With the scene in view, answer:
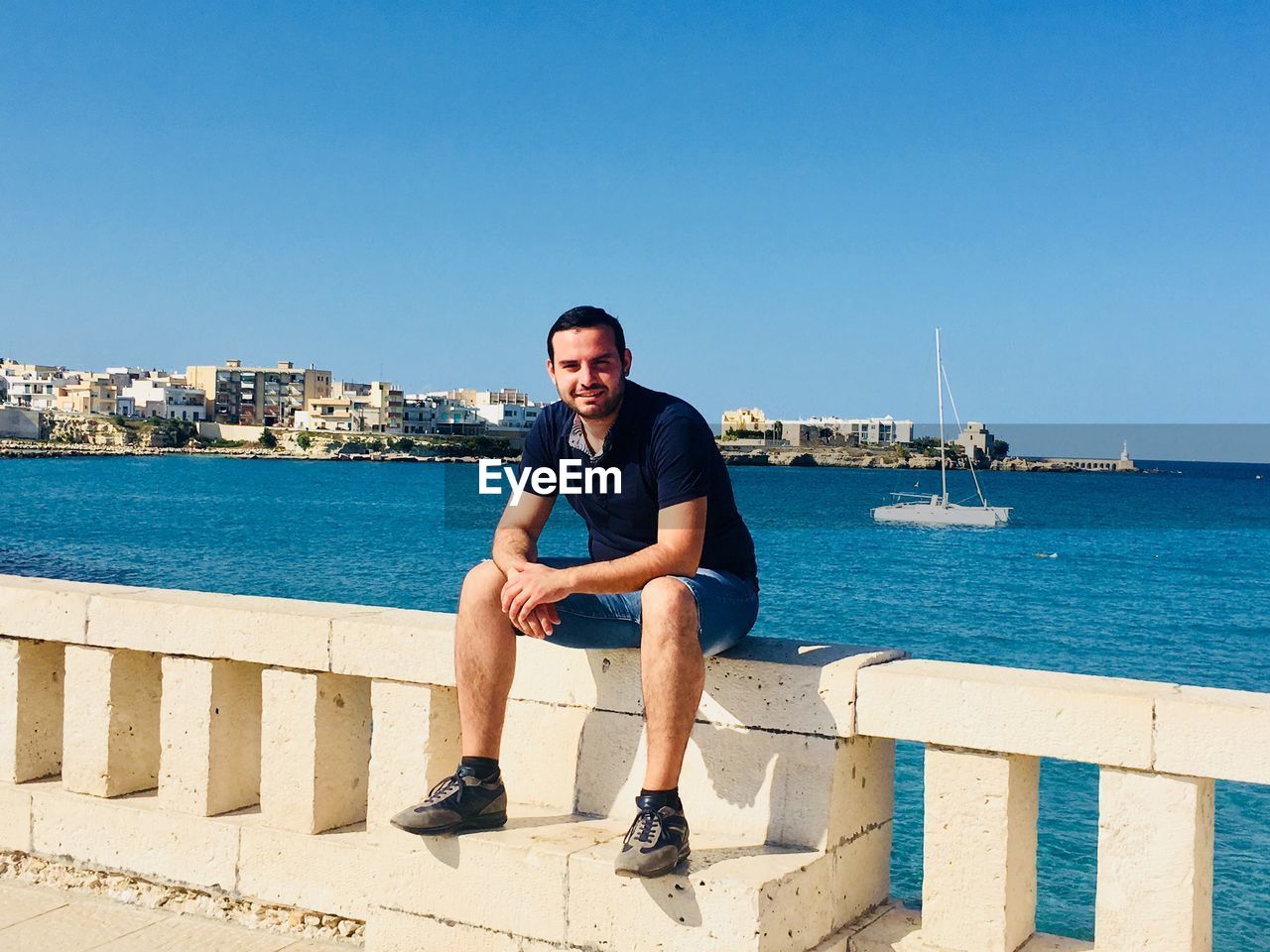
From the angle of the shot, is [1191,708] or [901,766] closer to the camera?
[1191,708]

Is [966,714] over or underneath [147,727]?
over

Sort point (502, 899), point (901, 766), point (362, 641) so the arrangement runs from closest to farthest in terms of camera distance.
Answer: point (502, 899) < point (362, 641) < point (901, 766)

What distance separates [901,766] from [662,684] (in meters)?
14.3

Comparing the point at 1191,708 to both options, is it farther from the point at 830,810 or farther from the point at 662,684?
the point at 662,684

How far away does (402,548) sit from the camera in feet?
214

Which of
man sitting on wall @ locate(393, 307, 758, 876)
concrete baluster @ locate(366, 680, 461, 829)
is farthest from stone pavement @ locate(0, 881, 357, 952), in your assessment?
man sitting on wall @ locate(393, 307, 758, 876)

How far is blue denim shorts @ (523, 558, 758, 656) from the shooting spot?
3424 mm

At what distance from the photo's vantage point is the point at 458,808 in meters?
3.45

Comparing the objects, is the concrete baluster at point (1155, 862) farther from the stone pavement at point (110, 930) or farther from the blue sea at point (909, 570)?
the blue sea at point (909, 570)

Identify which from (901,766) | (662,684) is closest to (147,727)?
(662,684)

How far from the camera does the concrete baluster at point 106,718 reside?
4234 millimetres

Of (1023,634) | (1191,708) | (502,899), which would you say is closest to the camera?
(1191,708)

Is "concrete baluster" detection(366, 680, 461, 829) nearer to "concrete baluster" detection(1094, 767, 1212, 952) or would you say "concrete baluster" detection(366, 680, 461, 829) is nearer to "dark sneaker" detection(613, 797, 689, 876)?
"dark sneaker" detection(613, 797, 689, 876)

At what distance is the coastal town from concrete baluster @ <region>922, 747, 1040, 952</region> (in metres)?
155
